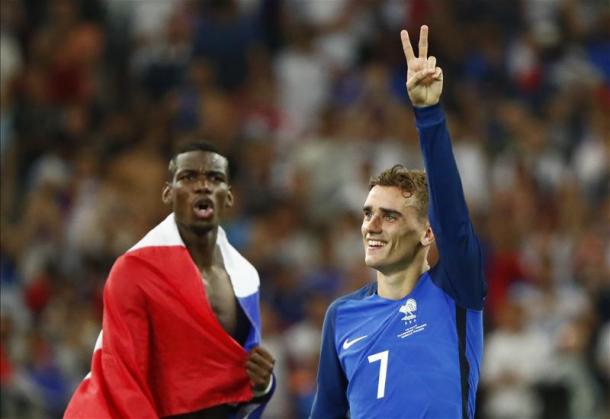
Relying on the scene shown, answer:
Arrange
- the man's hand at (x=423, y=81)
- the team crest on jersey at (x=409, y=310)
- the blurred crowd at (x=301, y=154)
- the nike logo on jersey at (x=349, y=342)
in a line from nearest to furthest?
the man's hand at (x=423, y=81)
the team crest on jersey at (x=409, y=310)
the nike logo on jersey at (x=349, y=342)
the blurred crowd at (x=301, y=154)

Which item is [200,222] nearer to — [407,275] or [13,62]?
[407,275]

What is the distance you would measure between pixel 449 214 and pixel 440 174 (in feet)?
0.50

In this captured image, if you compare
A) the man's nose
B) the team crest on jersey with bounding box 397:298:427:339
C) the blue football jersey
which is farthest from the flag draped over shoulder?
the team crest on jersey with bounding box 397:298:427:339

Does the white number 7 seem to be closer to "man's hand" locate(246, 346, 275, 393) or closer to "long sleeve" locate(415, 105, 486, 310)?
"long sleeve" locate(415, 105, 486, 310)

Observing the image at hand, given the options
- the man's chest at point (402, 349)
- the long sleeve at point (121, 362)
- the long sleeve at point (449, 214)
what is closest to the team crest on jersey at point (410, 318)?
the man's chest at point (402, 349)

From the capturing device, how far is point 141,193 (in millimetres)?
11875

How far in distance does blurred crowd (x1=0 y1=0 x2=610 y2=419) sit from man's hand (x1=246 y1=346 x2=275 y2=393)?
4.08 metres

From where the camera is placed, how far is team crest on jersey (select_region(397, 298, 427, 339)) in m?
5.30

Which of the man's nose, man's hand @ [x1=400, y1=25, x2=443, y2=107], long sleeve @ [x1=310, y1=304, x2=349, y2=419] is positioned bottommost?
long sleeve @ [x1=310, y1=304, x2=349, y2=419]

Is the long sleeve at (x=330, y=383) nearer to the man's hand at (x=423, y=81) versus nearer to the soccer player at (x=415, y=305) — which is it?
the soccer player at (x=415, y=305)

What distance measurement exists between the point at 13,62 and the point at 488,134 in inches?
171

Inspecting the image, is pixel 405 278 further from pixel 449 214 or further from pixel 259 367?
pixel 259 367

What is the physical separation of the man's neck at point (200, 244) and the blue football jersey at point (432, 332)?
3.27 feet

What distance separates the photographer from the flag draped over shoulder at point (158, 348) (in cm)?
589
